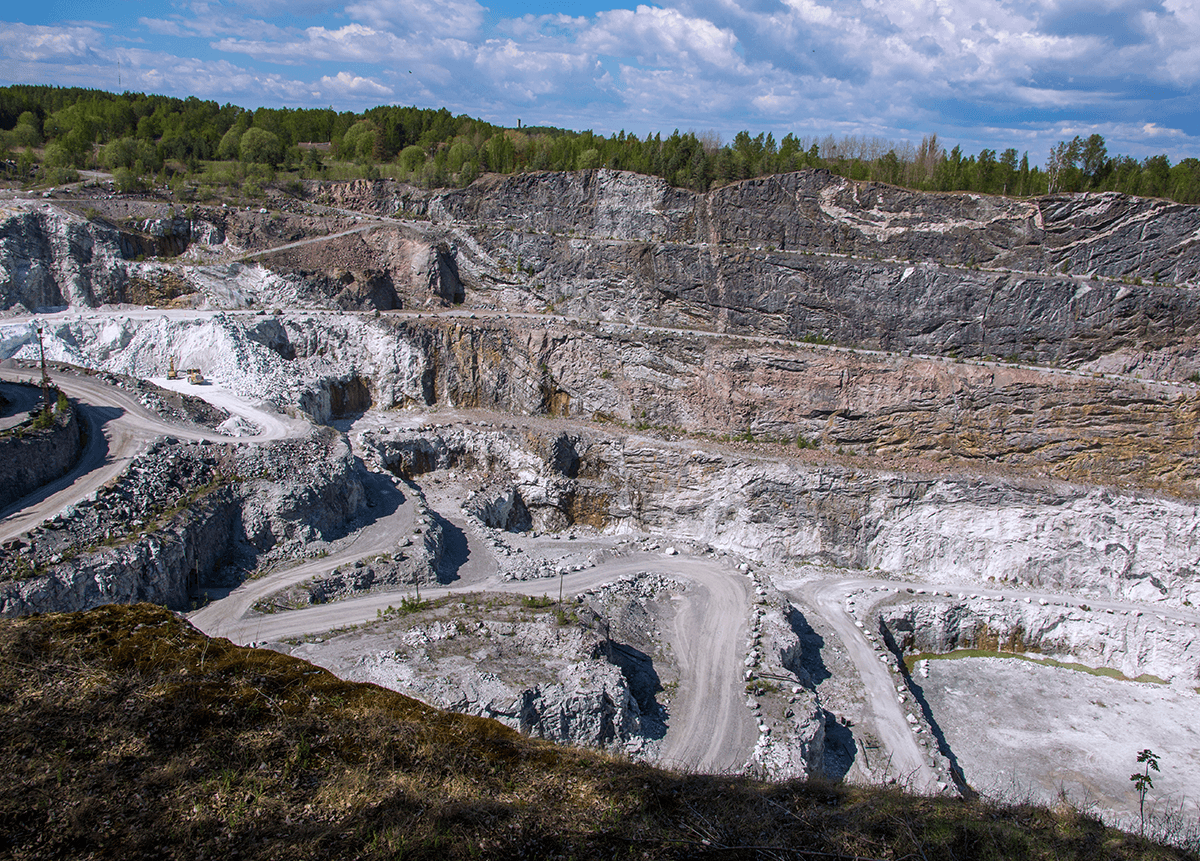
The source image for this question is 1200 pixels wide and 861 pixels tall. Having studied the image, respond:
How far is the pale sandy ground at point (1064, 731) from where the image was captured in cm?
2209

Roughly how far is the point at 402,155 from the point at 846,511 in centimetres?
5189

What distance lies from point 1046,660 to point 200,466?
122 ft

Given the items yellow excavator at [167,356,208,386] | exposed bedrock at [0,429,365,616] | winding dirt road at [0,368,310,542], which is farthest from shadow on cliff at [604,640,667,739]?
yellow excavator at [167,356,208,386]

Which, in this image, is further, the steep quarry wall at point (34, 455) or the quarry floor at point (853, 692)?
the steep quarry wall at point (34, 455)

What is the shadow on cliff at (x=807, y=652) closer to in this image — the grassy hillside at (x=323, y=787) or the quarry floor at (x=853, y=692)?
the quarry floor at (x=853, y=692)

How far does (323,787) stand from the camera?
7621mm

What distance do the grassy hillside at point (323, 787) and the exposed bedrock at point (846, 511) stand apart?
24.7 meters

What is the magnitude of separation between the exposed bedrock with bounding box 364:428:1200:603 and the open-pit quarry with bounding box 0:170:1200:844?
165mm

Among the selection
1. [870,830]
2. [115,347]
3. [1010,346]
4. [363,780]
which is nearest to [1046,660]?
[1010,346]

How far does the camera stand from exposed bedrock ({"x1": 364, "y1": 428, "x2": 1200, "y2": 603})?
31.4 metres

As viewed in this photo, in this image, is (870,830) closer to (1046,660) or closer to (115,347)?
(1046,660)

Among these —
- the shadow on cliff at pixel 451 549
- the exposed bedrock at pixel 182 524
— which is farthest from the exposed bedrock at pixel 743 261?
the shadow on cliff at pixel 451 549

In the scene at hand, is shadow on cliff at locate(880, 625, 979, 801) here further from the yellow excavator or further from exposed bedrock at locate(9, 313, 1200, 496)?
the yellow excavator

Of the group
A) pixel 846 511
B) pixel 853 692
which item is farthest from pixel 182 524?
pixel 846 511
